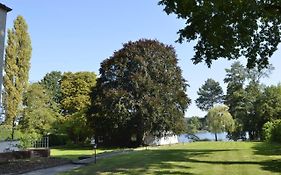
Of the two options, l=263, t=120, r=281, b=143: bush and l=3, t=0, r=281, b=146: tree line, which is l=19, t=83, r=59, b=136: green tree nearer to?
l=3, t=0, r=281, b=146: tree line

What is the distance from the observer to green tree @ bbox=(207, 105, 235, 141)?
5138cm

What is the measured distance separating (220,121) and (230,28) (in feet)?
127

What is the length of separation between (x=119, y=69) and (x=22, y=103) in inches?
509

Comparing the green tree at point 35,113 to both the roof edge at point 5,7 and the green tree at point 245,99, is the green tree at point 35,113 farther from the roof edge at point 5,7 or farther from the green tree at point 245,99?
the green tree at point 245,99

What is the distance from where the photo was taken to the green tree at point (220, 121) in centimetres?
5138

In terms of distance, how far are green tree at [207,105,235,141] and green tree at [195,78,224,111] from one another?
4430 cm

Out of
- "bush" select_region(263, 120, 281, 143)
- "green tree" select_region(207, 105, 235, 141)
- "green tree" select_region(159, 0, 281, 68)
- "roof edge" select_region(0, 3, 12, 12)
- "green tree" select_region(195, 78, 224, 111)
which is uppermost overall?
"green tree" select_region(195, 78, 224, 111)

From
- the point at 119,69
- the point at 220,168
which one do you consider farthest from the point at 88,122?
the point at 220,168

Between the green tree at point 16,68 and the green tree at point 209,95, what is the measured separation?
64.6 m

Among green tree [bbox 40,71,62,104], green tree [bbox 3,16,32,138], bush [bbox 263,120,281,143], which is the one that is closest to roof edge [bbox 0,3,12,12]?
green tree [bbox 3,16,32,138]

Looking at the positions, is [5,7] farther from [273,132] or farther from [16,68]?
[273,132]

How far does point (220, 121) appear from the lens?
5134 cm

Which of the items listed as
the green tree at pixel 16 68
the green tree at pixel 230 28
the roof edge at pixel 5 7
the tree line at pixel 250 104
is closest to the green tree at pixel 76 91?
the green tree at pixel 16 68

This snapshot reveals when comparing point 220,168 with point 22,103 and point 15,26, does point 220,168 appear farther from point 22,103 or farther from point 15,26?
point 15,26
